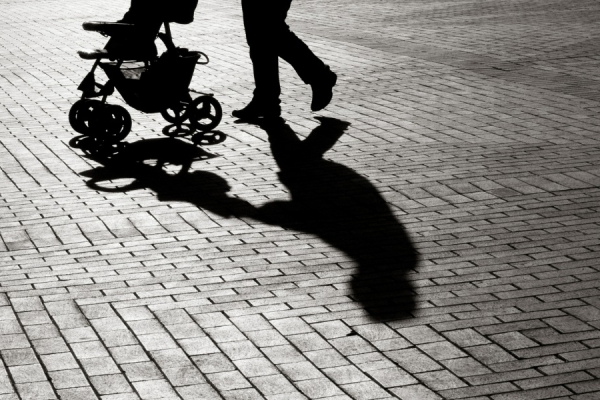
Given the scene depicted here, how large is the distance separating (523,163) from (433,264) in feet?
7.78

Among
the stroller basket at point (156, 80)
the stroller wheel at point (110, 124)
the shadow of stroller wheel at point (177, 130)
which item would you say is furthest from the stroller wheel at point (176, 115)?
the stroller wheel at point (110, 124)

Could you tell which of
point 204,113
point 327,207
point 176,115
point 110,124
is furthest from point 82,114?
point 327,207

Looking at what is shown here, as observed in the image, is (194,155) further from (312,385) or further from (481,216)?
(312,385)

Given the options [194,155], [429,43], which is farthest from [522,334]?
[429,43]

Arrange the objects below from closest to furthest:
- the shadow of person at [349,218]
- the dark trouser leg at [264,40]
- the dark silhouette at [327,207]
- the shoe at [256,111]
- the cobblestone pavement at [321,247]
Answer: the cobblestone pavement at [321,247], the shadow of person at [349,218], the dark silhouette at [327,207], the dark trouser leg at [264,40], the shoe at [256,111]

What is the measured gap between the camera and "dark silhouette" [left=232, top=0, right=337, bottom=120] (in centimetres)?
938

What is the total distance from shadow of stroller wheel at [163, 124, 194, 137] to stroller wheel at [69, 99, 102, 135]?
721mm

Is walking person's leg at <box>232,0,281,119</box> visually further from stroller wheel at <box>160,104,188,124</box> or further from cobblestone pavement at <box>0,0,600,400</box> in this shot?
stroller wheel at <box>160,104,188,124</box>

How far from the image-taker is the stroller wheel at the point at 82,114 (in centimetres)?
856

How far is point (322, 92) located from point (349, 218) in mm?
3213

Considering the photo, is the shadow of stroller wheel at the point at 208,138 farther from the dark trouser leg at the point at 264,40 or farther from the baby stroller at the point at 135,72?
the dark trouser leg at the point at 264,40

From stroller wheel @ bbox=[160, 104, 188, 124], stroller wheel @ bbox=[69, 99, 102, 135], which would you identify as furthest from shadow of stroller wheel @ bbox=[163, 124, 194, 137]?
stroller wheel @ bbox=[69, 99, 102, 135]

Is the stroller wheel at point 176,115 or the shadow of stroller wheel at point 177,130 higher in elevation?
the stroller wheel at point 176,115

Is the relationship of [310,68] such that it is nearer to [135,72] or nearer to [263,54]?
[263,54]
